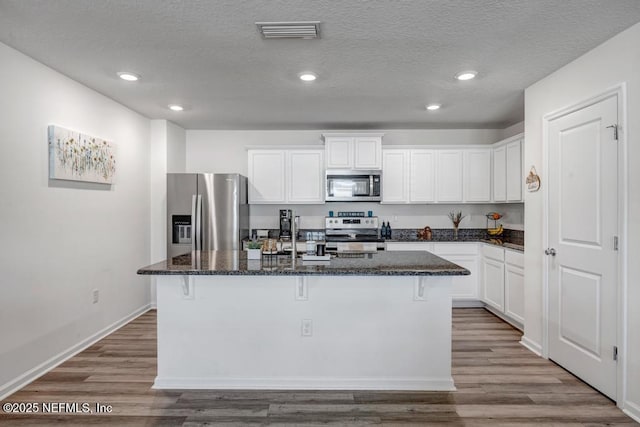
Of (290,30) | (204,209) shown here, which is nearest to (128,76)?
(290,30)

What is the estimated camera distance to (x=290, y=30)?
7.88ft

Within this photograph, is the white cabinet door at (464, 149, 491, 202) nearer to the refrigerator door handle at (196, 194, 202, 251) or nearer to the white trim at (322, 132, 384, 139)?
the white trim at (322, 132, 384, 139)

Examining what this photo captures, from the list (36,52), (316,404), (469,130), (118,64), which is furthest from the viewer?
(469,130)

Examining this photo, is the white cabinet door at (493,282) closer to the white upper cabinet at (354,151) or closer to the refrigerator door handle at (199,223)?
the white upper cabinet at (354,151)

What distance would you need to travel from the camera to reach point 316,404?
2.44m

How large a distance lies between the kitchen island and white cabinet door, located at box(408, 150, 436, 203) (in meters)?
2.58

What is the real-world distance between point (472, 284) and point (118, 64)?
459 centimetres

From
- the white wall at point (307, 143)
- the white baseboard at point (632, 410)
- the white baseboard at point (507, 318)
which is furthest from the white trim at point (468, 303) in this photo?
the white baseboard at point (632, 410)

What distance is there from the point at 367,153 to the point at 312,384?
318cm

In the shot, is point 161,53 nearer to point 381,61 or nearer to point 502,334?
point 381,61

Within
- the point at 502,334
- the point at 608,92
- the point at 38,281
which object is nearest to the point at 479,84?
the point at 608,92

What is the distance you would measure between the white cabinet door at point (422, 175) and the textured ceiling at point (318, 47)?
38.7 inches

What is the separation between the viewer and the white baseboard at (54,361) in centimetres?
264

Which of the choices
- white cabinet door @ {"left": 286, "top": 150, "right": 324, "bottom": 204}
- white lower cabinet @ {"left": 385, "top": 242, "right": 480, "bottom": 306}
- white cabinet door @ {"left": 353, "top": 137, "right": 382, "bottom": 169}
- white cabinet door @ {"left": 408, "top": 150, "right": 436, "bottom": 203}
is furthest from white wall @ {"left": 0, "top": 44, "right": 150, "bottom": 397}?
white lower cabinet @ {"left": 385, "top": 242, "right": 480, "bottom": 306}
